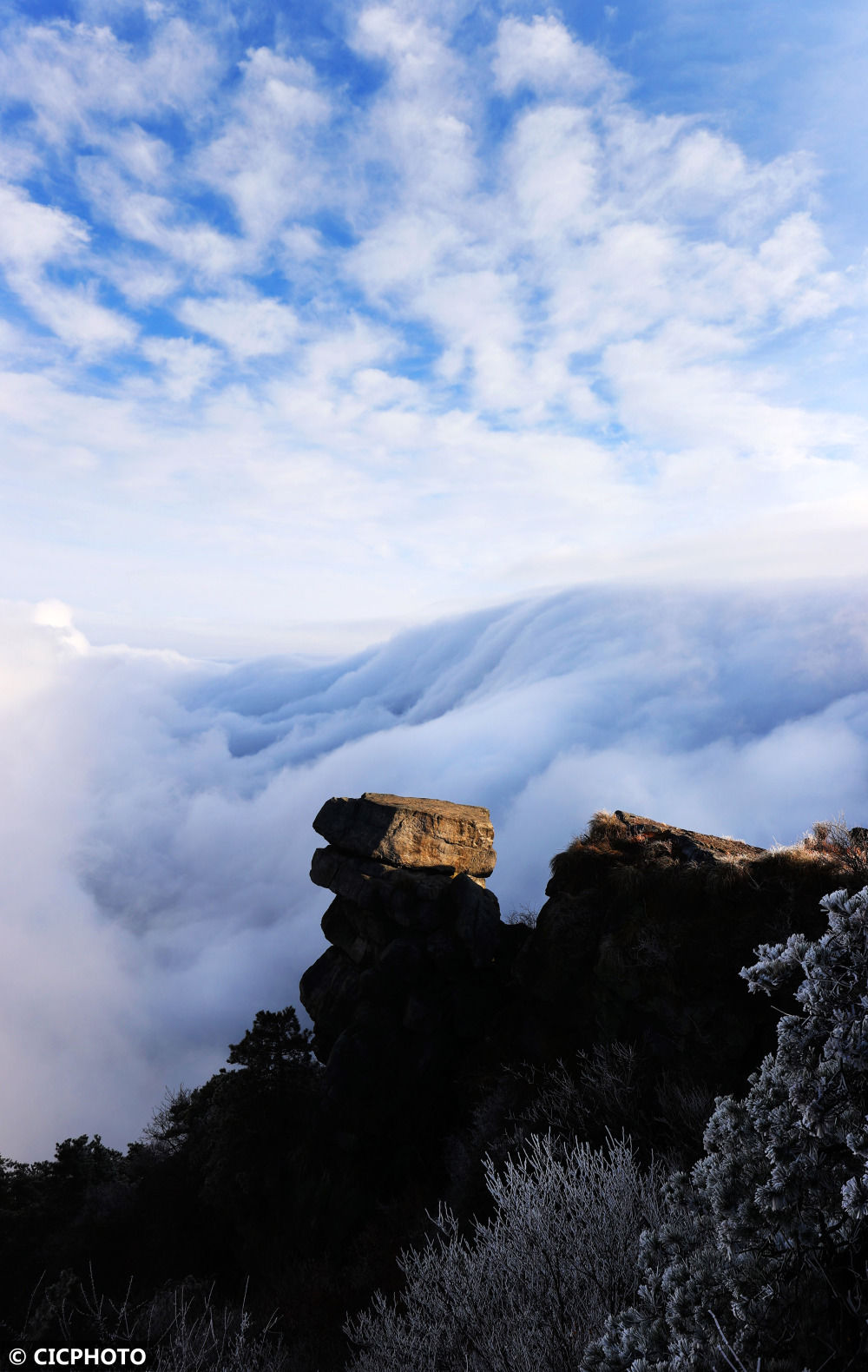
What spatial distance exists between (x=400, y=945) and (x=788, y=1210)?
21811 mm

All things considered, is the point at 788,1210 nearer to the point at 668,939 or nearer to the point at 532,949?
the point at 668,939

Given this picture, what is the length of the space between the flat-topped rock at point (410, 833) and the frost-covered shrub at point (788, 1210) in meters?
22.9

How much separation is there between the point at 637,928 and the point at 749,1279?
14.7 metres

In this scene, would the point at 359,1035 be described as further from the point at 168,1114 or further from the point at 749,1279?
the point at 749,1279

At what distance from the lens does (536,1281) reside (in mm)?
10797

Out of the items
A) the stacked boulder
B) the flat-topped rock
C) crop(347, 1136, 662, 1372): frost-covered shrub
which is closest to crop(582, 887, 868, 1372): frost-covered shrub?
crop(347, 1136, 662, 1372): frost-covered shrub

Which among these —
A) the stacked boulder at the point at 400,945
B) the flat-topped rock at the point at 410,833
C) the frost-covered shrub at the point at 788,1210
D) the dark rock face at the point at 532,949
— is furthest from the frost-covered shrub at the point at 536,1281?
the flat-topped rock at the point at 410,833

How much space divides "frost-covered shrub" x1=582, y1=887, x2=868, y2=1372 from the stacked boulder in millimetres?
19688

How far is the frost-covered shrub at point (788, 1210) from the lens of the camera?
546 centimetres

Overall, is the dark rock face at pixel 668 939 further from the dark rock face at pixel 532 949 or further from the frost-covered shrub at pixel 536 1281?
the frost-covered shrub at pixel 536 1281

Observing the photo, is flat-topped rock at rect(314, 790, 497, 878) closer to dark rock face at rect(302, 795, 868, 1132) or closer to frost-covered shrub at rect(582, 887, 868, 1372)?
dark rock face at rect(302, 795, 868, 1132)

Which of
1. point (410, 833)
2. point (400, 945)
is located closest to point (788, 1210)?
point (400, 945)

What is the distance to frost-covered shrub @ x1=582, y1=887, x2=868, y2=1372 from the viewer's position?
546 cm

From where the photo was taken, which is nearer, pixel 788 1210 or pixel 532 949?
pixel 788 1210
